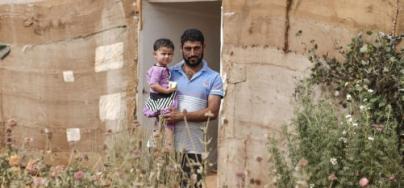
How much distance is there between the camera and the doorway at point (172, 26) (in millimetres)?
6012

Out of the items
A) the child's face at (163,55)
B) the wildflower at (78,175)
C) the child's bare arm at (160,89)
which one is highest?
the child's face at (163,55)

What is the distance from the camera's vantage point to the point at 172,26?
20.9 ft

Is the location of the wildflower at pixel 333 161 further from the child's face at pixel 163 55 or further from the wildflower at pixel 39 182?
the child's face at pixel 163 55

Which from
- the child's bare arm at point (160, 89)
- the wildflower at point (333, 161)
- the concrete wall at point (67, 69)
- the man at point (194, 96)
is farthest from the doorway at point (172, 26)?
the wildflower at point (333, 161)

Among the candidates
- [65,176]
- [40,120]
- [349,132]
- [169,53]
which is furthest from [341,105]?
[40,120]

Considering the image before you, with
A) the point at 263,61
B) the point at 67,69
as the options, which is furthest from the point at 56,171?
the point at 67,69

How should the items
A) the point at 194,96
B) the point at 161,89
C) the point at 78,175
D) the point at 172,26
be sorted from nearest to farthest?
the point at 78,175 → the point at 194,96 → the point at 161,89 → the point at 172,26

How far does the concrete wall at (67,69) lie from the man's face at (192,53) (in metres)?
1.57

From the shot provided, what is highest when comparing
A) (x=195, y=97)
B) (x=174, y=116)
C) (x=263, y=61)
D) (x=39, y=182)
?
(x=263, y=61)

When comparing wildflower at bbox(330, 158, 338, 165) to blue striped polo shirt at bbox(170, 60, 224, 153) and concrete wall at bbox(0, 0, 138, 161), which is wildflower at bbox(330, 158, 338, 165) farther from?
concrete wall at bbox(0, 0, 138, 161)

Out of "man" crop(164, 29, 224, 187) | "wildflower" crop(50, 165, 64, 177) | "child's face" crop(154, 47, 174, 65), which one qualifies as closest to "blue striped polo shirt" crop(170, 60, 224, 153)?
"man" crop(164, 29, 224, 187)

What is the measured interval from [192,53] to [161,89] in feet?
1.08

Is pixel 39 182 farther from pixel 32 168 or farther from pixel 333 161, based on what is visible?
pixel 333 161

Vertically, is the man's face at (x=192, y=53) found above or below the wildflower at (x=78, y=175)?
above
